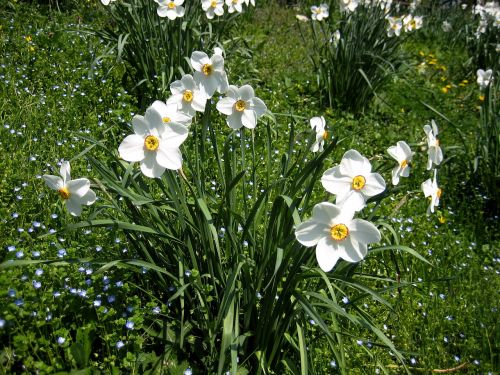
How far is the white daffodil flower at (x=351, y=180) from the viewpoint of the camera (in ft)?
5.39

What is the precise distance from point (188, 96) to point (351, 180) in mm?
730

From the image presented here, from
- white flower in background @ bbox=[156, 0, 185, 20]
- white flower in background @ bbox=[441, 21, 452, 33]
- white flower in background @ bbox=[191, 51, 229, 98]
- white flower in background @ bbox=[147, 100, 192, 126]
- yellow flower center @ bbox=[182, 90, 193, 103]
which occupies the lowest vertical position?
white flower in background @ bbox=[147, 100, 192, 126]

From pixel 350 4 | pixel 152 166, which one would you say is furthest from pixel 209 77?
pixel 350 4

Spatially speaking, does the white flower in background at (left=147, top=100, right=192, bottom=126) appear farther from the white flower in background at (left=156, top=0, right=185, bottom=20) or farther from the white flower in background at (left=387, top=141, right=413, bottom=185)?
the white flower in background at (left=156, top=0, right=185, bottom=20)

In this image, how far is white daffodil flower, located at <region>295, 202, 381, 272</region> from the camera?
1538mm

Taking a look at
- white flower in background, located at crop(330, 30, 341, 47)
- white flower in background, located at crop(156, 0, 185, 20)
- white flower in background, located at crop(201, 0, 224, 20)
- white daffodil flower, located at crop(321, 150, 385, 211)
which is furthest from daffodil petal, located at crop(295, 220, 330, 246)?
white flower in background, located at crop(330, 30, 341, 47)

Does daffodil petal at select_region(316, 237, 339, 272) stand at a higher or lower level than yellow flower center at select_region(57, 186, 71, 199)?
lower

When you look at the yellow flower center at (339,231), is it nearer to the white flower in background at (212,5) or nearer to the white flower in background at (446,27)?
the white flower in background at (212,5)

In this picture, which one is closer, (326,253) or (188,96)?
(326,253)

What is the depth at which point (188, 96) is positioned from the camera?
6.49 feet

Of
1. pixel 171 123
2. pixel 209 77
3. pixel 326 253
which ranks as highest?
pixel 209 77

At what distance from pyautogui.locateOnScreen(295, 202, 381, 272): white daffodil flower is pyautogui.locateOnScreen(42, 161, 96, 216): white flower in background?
719mm

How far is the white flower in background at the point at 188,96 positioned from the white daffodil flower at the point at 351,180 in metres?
0.62

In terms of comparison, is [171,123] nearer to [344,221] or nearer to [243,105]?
[243,105]
